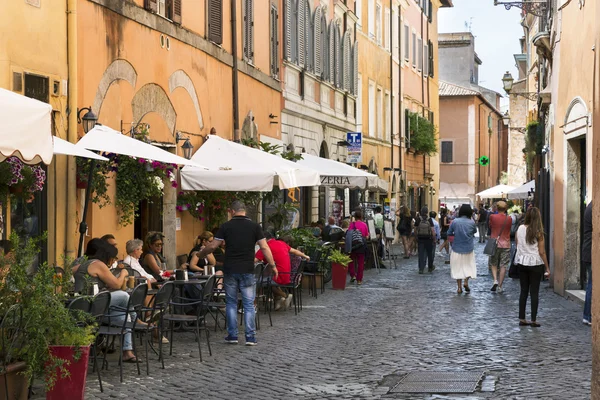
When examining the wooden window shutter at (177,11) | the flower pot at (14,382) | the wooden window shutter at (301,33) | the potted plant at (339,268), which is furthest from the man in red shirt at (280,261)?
the wooden window shutter at (301,33)

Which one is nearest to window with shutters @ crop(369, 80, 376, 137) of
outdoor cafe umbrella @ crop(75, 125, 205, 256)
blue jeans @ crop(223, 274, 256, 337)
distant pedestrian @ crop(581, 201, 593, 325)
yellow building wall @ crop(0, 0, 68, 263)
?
distant pedestrian @ crop(581, 201, 593, 325)

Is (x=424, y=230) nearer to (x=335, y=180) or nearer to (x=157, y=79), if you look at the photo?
(x=335, y=180)

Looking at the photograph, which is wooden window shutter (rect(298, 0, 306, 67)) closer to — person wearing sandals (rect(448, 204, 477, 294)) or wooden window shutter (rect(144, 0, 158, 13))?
person wearing sandals (rect(448, 204, 477, 294))

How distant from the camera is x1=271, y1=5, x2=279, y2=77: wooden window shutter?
23.9 m

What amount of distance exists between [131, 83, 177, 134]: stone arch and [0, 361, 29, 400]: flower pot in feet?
24.6

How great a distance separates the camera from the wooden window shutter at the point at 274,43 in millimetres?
23938

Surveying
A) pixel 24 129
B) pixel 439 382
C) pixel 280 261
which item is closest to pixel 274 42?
pixel 280 261

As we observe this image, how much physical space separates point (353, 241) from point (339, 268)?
130cm

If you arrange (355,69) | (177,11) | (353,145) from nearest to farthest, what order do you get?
1. (177,11)
2. (353,145)
3. (355,69)

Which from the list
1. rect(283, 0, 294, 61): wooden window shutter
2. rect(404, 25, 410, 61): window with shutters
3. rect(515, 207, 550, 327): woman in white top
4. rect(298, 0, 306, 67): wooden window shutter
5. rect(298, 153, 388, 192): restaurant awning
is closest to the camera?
rect(515, 207, 550, 327): woman in white top

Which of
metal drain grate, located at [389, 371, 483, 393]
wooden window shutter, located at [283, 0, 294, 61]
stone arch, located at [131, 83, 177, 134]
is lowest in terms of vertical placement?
metal drain grate, located at [389, 371, 483, 393]

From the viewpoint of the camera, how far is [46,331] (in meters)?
7.97

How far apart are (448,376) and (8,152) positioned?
4.39m

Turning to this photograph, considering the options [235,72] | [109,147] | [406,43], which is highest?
[406,43]
